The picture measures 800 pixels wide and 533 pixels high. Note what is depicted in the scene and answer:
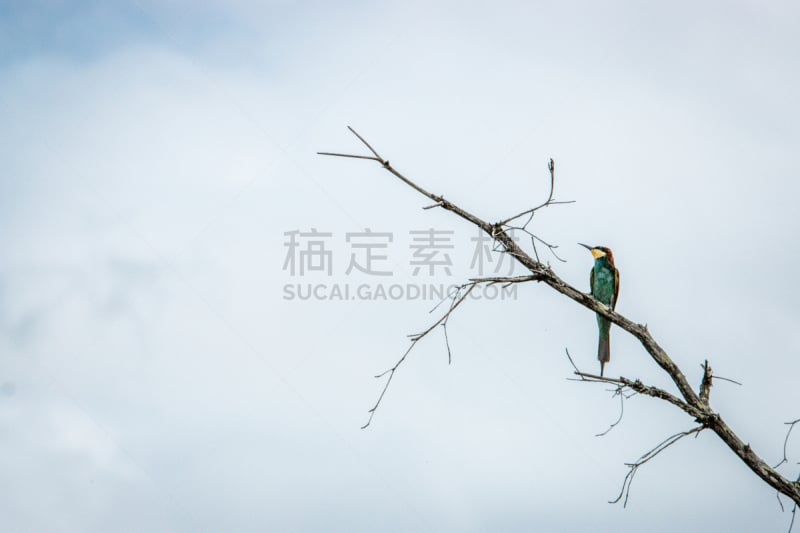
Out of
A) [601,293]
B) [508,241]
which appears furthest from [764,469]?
[601,293]

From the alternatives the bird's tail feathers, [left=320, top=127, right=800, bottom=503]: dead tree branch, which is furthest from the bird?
[left=320, top=127, right=800, bottom=503]: dead tree branch

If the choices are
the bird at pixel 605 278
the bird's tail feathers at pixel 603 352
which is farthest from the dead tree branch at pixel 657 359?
the bird at pixel 605 278

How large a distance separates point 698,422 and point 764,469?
346 millimetres

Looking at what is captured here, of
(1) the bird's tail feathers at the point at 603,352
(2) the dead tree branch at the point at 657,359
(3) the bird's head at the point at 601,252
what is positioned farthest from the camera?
(3) the bird's head at the point at 601,252

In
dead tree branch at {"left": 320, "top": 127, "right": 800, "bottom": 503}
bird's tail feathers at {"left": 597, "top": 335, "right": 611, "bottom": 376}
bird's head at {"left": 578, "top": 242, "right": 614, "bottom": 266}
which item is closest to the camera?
dead tree branch at {"left": 320, "top": 127, "right": 800, "bottom": 503}

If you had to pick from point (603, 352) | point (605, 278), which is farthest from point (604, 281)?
point (603, 352)

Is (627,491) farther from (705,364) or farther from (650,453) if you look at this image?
(705,364)

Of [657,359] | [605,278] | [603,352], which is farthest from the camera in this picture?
[605,278]

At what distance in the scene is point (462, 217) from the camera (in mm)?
3656

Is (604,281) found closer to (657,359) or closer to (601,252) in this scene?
(601,252)

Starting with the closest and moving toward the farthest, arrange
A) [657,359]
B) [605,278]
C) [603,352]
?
[657,359]
[603,352]
[605,278]

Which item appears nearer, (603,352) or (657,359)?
(657,359)

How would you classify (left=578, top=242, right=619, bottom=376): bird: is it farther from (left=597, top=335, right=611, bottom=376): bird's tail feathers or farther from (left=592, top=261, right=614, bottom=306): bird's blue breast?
(left=597, top=335, right=611, bottom=376): bird's tail feathers

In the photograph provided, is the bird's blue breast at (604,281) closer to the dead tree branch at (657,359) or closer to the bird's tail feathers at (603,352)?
the bird's tail feathers at (603,352)
